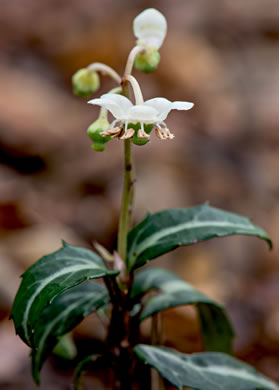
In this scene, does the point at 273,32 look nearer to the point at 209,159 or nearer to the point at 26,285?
the point at 209,159

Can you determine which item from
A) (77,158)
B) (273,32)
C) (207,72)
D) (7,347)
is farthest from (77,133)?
(273,32)

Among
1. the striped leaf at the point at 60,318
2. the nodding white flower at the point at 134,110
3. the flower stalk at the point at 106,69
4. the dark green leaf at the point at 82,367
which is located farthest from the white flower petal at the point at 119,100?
the dark green leaf at the point at 82,367

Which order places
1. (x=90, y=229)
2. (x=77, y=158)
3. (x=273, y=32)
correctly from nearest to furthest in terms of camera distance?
(x=90, y=229) → (x=77, y=158) → (x=273, y=32)

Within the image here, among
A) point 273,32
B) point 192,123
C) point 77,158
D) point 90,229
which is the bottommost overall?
point 90,229

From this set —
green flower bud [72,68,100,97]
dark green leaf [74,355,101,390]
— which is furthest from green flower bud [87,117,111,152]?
dark green leaf [74,355,101,390]

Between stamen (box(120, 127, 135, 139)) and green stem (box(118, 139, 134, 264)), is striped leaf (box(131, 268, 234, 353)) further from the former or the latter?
stamen (box(120, 127, 135, 139))

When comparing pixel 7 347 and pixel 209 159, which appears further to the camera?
pixel 209 159

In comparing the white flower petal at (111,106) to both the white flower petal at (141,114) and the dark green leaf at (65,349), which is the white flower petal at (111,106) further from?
the dark green leaf at (65,349)
